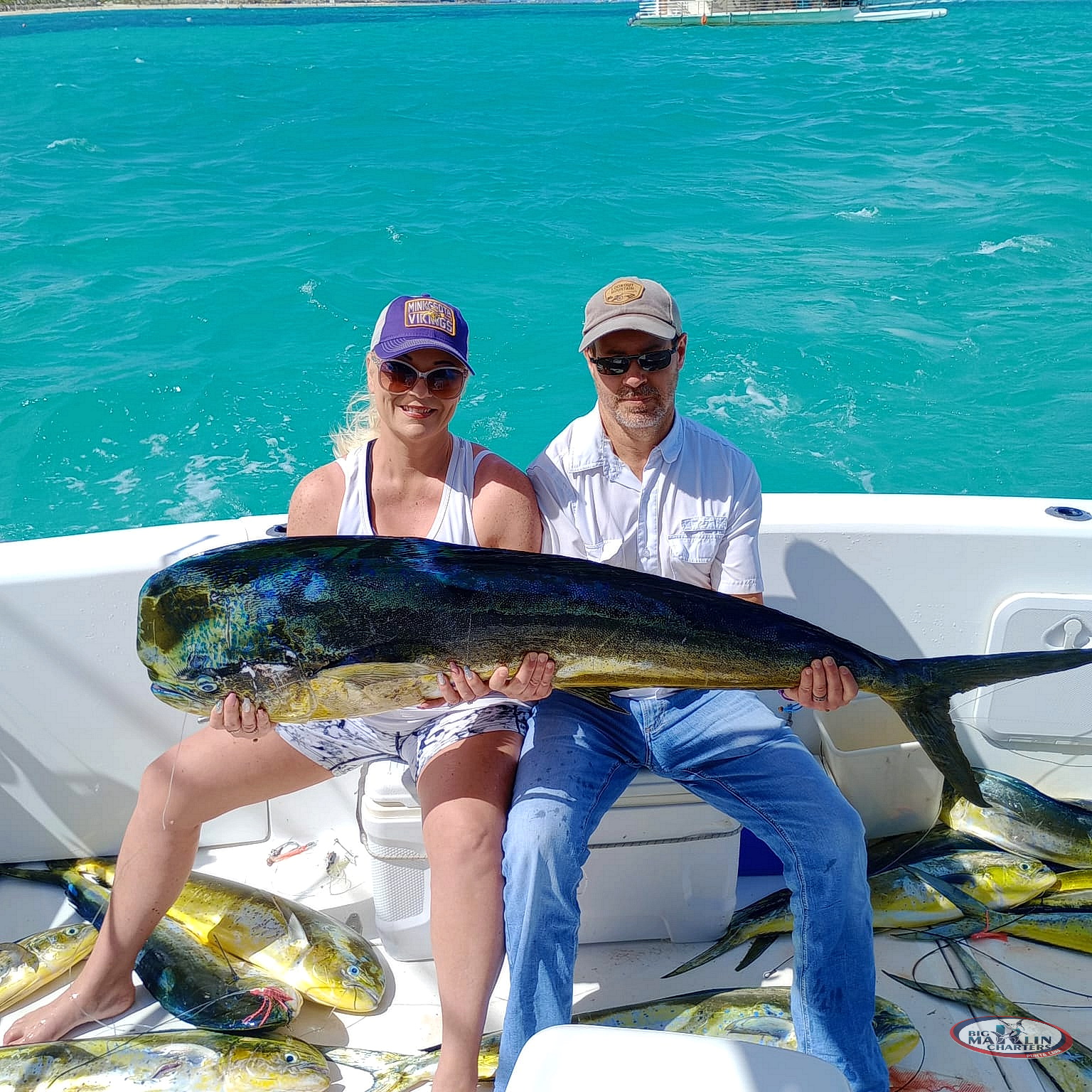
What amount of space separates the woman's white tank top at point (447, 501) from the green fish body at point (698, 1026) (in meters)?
1.14

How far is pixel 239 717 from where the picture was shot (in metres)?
1.94

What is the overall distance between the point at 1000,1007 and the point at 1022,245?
42.6 feet

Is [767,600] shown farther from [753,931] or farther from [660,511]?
[753,931]

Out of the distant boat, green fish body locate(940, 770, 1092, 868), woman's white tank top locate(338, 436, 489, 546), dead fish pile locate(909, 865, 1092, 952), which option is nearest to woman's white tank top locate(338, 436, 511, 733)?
woman's white tank top locate(338, 436, 489, 546)

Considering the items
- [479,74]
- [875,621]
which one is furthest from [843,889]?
[479,74]

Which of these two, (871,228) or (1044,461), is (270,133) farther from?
(1044,461)

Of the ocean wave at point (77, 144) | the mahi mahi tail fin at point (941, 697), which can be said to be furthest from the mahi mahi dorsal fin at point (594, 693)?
the ocean wave at point (77, 144)

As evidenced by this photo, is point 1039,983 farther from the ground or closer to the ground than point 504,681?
closer to the ground

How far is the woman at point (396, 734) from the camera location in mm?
2092

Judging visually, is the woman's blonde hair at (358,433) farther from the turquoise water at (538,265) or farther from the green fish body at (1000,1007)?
the turquoise water at (538,265)

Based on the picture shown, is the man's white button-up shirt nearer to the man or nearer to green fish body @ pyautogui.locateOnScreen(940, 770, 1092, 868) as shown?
the man

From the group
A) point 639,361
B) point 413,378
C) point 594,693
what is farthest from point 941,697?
point 413,378

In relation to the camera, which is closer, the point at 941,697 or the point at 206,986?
the point at 941,697

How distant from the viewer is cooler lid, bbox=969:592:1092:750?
2.82 m
